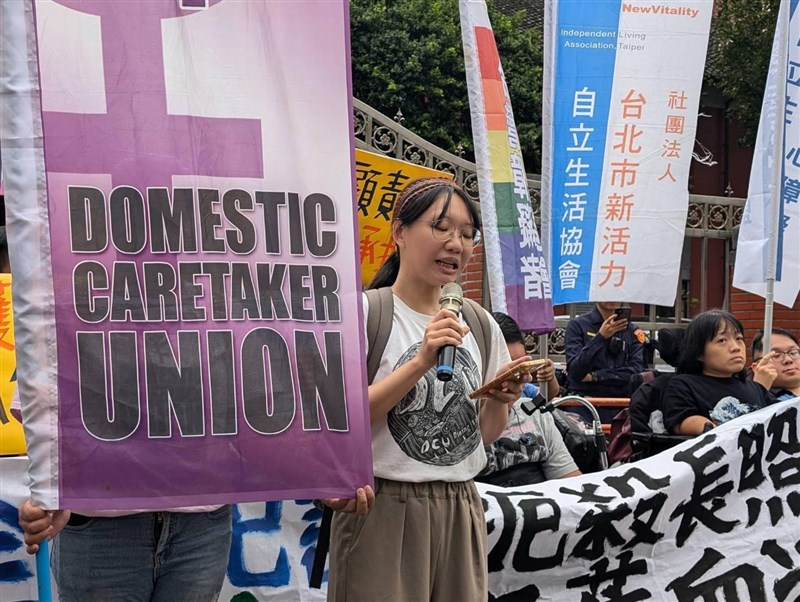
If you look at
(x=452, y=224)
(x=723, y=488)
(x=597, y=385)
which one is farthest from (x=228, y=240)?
(x=597, y=385)

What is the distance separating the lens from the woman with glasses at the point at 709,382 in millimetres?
4816

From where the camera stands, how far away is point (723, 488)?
4516 mm

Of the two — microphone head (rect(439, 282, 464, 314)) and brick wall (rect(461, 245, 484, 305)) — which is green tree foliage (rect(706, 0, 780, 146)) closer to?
brick wall (rect(461, 245, 484, 305))

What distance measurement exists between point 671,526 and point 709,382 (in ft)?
2.68

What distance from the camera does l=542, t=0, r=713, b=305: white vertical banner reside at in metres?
6.38

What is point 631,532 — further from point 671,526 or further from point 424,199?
point 424,199

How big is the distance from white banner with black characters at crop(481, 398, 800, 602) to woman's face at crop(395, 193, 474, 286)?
1.57 m

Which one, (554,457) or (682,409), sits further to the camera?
(682,409)

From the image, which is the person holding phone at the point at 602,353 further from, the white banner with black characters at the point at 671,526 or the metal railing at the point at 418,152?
the metal railing at the point at 418,152

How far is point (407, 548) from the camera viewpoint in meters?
2.61

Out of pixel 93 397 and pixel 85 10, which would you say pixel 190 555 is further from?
pixel 85 10

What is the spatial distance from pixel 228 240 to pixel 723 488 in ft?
9.59

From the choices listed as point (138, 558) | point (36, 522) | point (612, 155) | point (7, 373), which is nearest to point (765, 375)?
point (612, 155)

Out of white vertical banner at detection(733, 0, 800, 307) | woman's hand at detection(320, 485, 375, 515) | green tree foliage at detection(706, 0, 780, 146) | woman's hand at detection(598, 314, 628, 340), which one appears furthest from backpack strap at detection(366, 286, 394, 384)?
green tree foliage at detection(706, 0, 780, 146)
